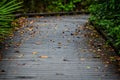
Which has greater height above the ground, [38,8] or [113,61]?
[113,61]

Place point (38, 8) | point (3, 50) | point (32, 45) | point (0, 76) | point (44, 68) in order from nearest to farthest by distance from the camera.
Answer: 1. point (0, 76)
2. point (44, 68)
3. point (3, 50)
4. point (32, 45)
5. point (38, 8)

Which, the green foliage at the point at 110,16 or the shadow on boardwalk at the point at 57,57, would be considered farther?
the green foliage at the point at 110,16

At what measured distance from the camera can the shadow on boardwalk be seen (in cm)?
841

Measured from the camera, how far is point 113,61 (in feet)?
32.0

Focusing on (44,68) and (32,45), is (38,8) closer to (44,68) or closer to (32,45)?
(32,45)

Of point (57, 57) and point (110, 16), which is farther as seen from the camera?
point (110, 16)

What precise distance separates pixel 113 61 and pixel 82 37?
4.71 metres

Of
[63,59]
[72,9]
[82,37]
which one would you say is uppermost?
[63,59]

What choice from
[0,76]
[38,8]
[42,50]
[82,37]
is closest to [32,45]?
[42,50]

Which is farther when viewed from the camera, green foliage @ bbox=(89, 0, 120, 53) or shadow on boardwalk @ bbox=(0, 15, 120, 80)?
green foliage @ bbox=(89, 0, 120, 53)

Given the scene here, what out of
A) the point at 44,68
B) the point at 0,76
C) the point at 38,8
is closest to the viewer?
the point at 0,76

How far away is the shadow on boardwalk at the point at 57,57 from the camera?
8414 mm

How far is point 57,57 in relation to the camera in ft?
34.1

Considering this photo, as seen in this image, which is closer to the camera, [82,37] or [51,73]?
[51,73]
